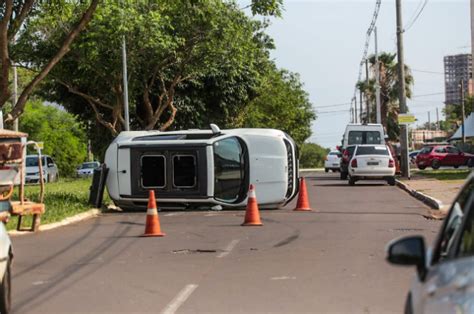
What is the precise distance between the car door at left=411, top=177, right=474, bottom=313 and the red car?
4462cm

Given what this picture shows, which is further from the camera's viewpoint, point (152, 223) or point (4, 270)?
point (152, 223)

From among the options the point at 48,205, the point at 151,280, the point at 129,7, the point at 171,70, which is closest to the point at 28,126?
the point at 171,70

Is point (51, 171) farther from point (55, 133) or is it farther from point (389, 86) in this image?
point (389, 86)

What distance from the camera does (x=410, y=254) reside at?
4320 millimetres

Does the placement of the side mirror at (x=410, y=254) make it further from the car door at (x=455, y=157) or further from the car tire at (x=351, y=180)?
the car door at (x=455, y=157)

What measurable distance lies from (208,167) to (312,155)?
11300 centimetres

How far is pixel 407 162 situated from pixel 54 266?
2539 centimetres

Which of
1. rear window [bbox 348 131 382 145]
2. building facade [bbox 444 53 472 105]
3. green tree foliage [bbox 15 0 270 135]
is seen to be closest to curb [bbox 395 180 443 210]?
green tree foliage [bbox 15 0 270 135]

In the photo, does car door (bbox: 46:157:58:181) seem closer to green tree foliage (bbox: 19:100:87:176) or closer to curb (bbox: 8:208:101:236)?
green tree foliage (bbox: 19:100:87:176)

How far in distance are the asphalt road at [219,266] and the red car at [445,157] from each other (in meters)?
31.8

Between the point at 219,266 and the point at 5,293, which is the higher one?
the point at 5,293

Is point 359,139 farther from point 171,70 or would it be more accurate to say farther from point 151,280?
point 151,280

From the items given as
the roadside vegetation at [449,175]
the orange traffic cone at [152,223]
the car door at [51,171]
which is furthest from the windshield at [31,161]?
the orange traffic cone at [152,223]

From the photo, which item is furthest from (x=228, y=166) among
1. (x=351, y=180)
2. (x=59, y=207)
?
(x=351, y=180)
